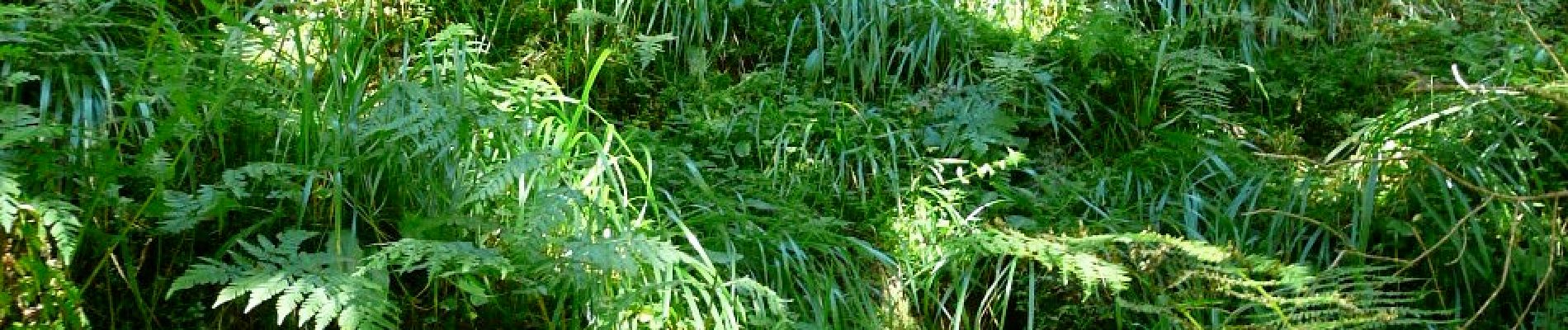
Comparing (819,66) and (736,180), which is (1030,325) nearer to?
(736,180)

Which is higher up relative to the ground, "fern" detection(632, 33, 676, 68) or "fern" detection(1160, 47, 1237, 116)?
"fern" detection(632, 33, 676, 68)

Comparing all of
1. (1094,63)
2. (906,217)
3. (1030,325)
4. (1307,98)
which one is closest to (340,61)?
(906,217)

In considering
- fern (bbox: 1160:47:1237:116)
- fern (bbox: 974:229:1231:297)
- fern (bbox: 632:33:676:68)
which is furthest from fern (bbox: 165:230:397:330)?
fern (bbox: 1160:47:1237:116)

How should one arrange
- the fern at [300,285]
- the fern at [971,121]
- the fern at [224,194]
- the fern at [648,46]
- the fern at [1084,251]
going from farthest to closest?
the fern at [648,46] < the fern at [971,121] < the fern at [1084,251] < the fern at [224,194] < the fern at [300,285]

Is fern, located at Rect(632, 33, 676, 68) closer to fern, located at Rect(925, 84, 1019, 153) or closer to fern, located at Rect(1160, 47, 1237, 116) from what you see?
fern, located at Rect(925, 84, 1019, 153)

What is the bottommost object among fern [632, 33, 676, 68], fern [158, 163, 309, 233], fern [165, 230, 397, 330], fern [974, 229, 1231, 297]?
fern [974, 229, 1231, 297]

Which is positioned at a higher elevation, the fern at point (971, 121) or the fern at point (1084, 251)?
the fern at point (971, 121)

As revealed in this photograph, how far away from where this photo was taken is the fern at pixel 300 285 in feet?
7.55

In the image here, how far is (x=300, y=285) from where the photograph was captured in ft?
7.75

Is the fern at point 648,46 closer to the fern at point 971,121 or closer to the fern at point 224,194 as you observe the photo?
the fern at point 971,121

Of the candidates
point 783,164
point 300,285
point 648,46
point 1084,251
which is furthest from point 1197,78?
point 300,285

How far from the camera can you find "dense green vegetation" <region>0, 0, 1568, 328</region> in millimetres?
2637

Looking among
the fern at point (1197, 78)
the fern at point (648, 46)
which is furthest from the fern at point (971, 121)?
the fern at point (648, 46)

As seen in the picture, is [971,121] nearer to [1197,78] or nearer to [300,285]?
[1197,78]
